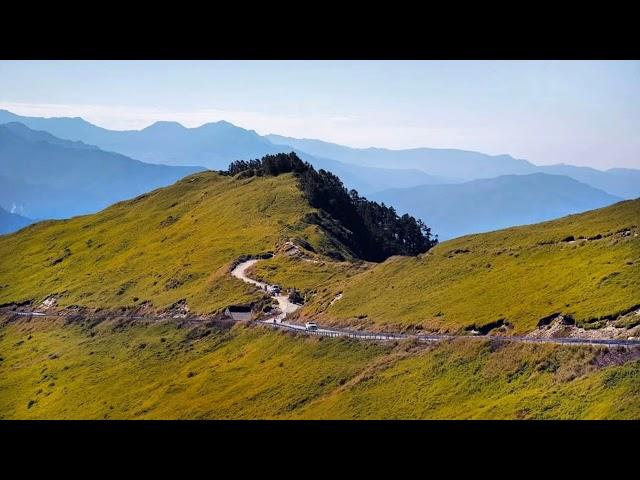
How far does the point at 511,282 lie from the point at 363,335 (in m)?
13.4

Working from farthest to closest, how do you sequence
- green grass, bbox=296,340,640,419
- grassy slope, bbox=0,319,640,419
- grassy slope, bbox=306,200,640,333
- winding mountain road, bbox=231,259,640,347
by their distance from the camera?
grassy slope, bbox=306,200,640,333 → winding mountain road, bbox=231,259,640,347 → grassy slope, bbox=0,319,640,419 → green grass, bbox=296,340,640,419

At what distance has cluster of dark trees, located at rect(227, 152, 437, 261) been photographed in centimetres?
13875

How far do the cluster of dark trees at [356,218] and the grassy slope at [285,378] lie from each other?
44.9 meters

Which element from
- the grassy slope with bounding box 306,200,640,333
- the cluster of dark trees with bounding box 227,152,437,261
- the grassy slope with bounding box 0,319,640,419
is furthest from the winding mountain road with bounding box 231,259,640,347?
the cluster of dark trees with bounding box 227,152,437,261

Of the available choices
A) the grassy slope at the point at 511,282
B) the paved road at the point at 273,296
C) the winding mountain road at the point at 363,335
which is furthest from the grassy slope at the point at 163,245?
the grassy slope at the point at 511,282

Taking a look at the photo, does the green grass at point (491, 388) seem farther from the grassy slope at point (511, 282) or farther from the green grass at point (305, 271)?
the green grass at point (305, 271)

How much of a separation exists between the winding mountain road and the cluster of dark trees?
28.1 meters

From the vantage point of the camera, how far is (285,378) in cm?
6269

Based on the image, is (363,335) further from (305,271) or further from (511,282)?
(305,271)

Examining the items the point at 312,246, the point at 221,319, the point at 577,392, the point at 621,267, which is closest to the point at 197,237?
the point at 312,246

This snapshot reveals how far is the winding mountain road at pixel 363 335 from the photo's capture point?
149 feet

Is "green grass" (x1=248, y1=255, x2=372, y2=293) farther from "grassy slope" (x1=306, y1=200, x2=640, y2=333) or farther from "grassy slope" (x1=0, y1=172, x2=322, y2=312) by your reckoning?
"grassy slope" (x1=306, y1=200, x2=640, y2=333)
